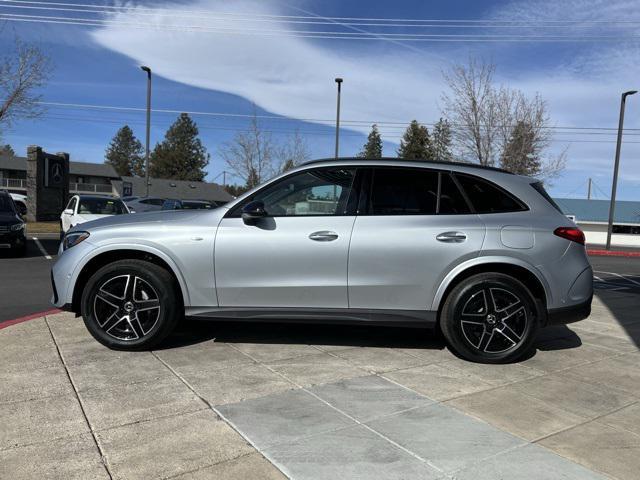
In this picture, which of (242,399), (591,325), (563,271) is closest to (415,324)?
(563,271)

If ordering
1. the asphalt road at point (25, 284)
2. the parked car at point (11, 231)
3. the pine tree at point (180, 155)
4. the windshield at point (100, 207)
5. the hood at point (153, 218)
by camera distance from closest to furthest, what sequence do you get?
the hood at point (153, 218) < the asphalt road at point (25, 284) < the parked car at point (11, 231) < the windshield at point (100, 207) < the pine tree at point (180, 155)

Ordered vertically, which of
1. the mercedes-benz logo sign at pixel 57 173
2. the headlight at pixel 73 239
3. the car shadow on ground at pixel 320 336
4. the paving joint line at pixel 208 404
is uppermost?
the mercedes-benz logo sign at pixel 57 173

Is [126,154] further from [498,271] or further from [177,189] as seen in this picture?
[498,271]

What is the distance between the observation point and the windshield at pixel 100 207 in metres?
14.2

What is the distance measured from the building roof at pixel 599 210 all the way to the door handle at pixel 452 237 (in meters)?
56.0

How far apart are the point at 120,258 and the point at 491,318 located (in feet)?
11.1

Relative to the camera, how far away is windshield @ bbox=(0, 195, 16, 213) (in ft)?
44.8

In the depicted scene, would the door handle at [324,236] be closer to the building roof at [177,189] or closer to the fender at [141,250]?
the fender at [141,250]

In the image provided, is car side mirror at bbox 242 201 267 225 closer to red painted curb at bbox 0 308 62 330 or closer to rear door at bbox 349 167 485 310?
rear door at bbox 349 167 485 310

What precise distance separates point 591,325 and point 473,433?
13.9 ft

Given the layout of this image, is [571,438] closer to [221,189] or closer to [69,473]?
[69,473]

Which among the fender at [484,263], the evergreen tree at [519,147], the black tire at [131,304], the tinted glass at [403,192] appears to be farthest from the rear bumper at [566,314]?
the evergreen tree at [519,147]

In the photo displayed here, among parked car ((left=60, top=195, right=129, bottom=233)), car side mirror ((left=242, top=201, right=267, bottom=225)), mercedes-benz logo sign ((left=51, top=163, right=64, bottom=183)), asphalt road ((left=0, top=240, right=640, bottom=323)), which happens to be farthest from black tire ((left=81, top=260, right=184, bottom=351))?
mercedes-benz logo sign ((left=51, top=163, right=64, bottom=183))

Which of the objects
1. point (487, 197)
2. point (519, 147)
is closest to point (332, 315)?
point (487, 197)
